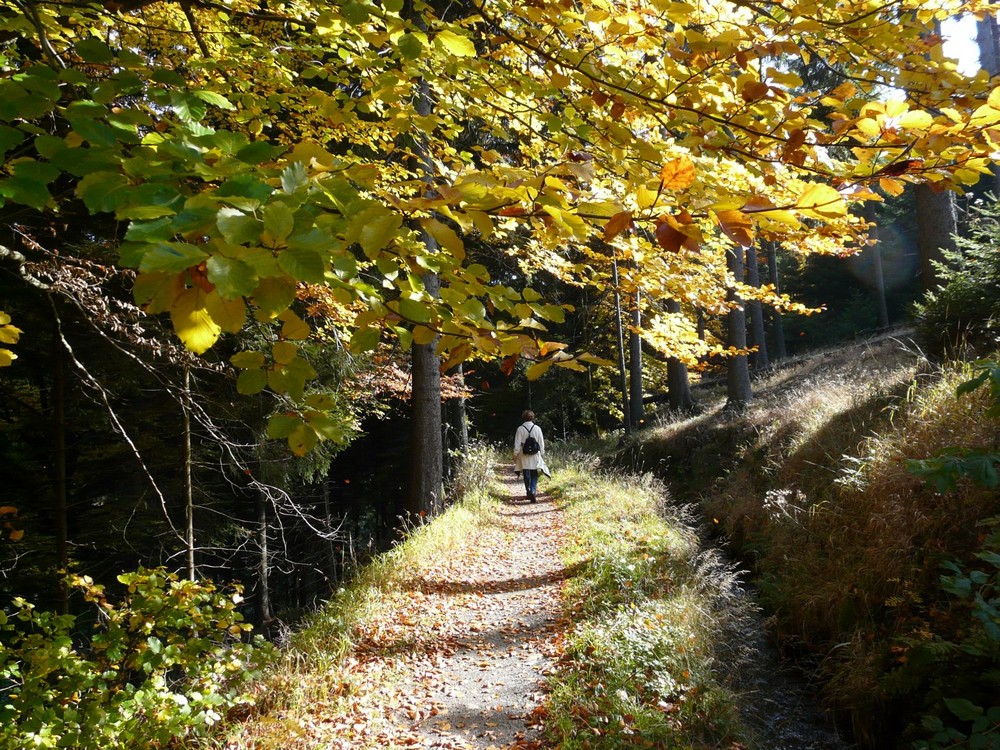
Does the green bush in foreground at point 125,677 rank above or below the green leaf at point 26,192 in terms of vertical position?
below

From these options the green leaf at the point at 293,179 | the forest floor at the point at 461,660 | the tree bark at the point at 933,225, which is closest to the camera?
the green leaf at the point at 293,179

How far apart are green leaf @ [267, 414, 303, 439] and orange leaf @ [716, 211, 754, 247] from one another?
46.1 inches

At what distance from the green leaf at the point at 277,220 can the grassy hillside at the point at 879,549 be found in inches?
132

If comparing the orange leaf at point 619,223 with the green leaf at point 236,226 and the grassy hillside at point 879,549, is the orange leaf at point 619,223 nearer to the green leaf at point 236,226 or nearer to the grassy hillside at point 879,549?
the green leaf at point 236,226

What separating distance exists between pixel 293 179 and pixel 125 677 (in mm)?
3917

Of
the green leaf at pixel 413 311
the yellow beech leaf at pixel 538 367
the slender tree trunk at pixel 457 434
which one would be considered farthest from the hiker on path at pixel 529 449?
the green leaf at pixel 413 311

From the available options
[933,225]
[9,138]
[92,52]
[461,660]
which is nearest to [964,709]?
[461,660]

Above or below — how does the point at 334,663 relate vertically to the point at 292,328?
below

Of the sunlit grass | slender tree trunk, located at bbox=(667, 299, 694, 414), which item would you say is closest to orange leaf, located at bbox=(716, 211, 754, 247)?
the sunlit grass

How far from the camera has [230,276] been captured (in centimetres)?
103

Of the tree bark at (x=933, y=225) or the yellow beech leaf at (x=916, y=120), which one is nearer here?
the yellow beech leaf at (x=916, y=120)

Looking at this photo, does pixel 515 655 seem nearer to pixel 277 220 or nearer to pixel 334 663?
pixel 334 663

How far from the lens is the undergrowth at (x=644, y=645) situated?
361 cm

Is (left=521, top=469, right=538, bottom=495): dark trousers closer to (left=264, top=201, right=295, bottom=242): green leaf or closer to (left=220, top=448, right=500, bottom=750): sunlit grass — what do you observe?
(left=220, top=448, right=500, bottom=750): sunlit grass
